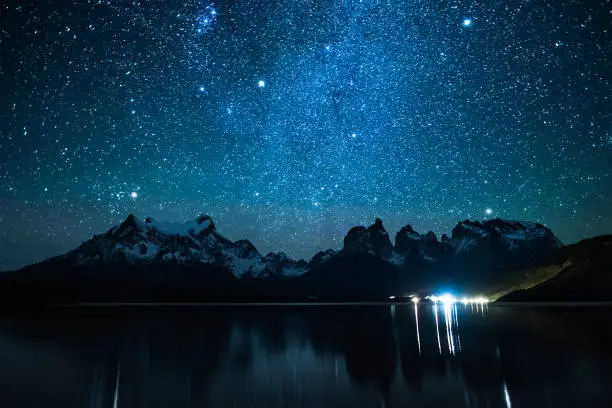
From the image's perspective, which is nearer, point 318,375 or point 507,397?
point 507,397

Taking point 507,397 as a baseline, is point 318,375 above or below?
below

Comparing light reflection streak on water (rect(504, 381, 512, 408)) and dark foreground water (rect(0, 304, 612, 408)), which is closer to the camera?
light reflection streak on water (rect(504, 381, 512, 408))

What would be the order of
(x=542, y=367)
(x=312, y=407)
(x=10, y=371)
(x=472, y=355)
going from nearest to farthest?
1. (x=312, y=407)
2. (x=542, y=367)
3. (x=10, y=371)
4. (x=472, y=355)

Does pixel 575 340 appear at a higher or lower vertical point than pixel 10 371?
lower

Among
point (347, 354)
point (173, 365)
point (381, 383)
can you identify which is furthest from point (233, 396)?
point (347, 354)

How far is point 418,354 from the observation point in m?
31.9

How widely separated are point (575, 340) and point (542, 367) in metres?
18.5

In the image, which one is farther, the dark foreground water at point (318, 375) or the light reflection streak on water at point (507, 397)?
the dark foreground water at point (318, 375)

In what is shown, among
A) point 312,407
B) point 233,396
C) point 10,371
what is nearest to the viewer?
point 312,407

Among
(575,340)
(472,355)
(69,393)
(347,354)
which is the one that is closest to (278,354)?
(347,354)

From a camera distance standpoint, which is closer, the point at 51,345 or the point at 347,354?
the point at 347,354

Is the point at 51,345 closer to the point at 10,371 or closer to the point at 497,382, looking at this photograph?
the point at 10,371

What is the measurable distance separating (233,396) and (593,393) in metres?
15.0

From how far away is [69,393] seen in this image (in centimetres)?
2011
